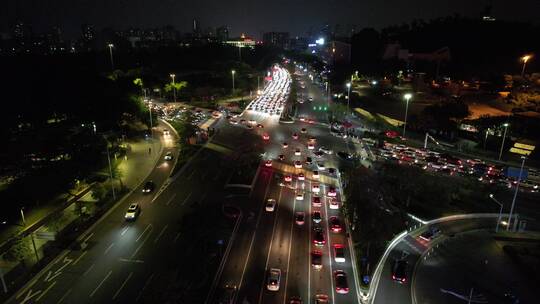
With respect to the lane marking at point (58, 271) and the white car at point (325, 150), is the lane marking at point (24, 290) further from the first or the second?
the white car at point (325, 150)

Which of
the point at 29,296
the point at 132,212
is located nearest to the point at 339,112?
the point at 132,212

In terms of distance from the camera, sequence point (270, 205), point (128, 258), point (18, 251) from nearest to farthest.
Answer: point (18, 251), point (128, 258), point (270, 205)

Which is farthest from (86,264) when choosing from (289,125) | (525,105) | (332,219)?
(525,105)

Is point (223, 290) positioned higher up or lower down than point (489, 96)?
lower down

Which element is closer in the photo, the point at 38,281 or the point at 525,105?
the point at 38,281


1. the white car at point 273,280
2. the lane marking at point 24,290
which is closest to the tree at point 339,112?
the white car at point 273,280

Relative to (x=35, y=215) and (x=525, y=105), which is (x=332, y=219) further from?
(x=525, y=105)

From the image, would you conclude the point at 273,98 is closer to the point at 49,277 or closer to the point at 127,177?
the point at 127,177
